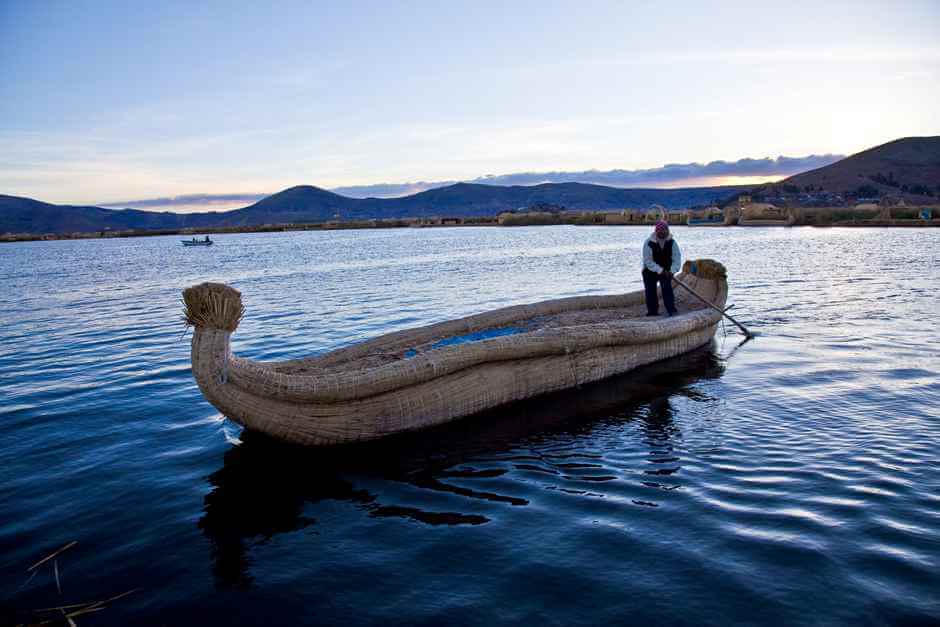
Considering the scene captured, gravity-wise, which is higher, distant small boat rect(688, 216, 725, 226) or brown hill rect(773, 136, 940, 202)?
brown hill rect(773, 136, 940, 202)

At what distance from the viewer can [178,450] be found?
6.17 meters

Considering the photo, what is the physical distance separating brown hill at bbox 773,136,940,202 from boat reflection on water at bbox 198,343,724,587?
3542 inches

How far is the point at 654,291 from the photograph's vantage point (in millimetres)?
10000

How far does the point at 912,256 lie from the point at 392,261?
24065 millimetres

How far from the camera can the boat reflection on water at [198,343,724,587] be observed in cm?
464

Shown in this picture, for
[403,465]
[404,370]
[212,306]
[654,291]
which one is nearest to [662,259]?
[654,291]

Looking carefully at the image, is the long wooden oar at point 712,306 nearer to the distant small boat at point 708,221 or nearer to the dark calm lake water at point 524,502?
the dark calm lake water at point 524,502

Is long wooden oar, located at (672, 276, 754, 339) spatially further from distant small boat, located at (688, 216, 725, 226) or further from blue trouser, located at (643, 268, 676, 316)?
distant small boat, located at (688, 216, 725, 226)

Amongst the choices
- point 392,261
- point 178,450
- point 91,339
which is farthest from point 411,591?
point 392,261

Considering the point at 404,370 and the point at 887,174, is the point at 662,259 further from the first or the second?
the point at 887,174

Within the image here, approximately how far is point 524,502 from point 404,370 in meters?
1.64

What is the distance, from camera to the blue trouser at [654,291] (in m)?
9.91

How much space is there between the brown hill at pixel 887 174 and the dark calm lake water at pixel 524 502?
293 feet

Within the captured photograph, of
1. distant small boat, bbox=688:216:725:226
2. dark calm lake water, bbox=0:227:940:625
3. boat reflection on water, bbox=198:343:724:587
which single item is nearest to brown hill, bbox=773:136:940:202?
distant small boat, bbox=688:216:725:226
